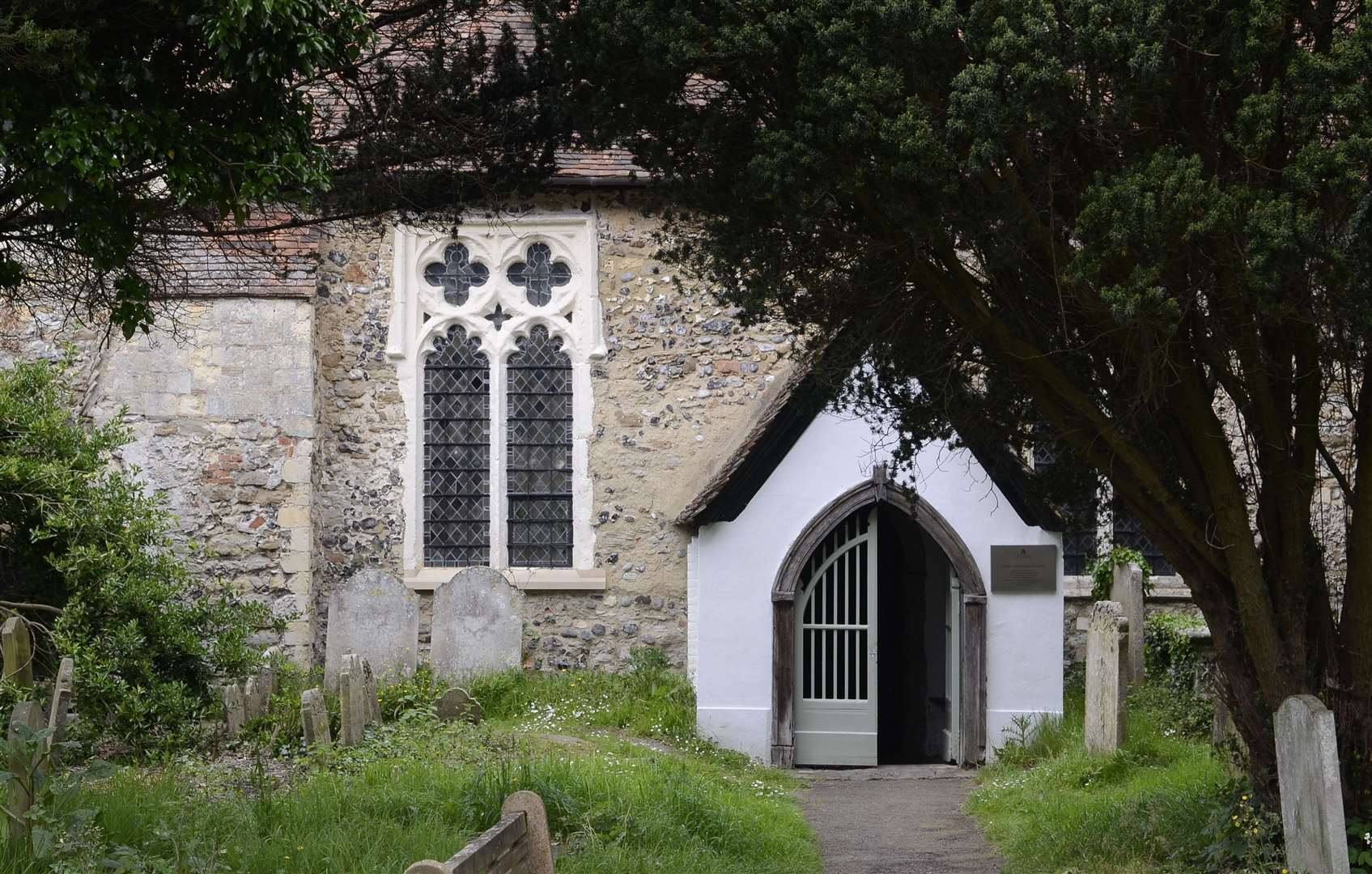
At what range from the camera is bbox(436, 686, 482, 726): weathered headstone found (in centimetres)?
1173

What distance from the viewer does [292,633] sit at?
14.1 metres

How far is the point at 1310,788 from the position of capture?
573 centimetres

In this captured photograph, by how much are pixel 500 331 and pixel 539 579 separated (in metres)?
2.86

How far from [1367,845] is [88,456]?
31.8 feet

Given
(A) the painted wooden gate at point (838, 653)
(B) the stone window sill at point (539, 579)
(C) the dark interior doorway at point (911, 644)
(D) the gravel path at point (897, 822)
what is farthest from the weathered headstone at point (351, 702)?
(C) the dark interior doorway at point (911, 644)

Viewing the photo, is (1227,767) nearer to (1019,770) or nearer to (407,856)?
(1019,770)

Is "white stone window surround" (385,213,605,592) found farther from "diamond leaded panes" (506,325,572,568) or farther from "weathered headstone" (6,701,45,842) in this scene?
"weathered headstone" (6,701,45,842)

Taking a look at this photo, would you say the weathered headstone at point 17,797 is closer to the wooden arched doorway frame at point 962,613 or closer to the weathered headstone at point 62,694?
the weathered headstone at point 62,694

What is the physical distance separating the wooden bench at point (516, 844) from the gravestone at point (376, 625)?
8.33 meters

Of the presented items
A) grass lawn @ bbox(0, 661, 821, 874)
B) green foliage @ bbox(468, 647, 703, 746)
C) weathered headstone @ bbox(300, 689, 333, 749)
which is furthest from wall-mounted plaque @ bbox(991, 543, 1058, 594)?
weathered headstone @ bbox(300, 689, 333, 749)

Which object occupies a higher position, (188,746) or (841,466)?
(841,466)

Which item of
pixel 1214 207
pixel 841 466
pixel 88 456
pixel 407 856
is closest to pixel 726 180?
pixel 1214 207

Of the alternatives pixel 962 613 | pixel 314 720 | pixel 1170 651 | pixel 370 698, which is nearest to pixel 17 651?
pixel 314 720

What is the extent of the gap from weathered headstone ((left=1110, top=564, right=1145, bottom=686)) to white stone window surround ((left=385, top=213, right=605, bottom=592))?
5.43 meters
